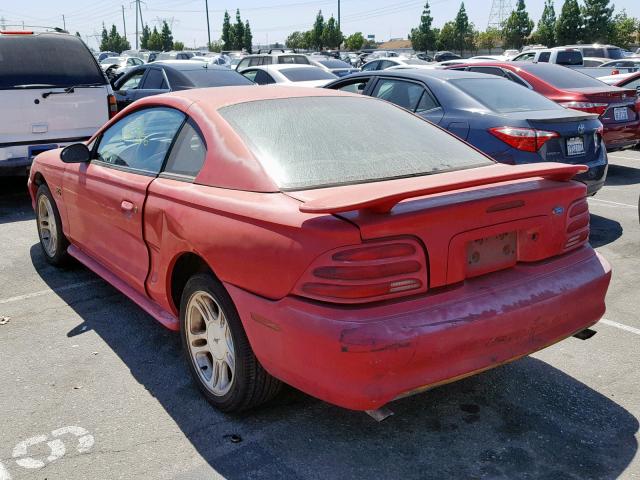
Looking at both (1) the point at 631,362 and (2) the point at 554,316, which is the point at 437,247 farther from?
(1) the point at 631,362

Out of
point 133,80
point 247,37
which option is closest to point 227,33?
point 247,37

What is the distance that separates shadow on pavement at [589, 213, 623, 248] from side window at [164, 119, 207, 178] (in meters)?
4.07

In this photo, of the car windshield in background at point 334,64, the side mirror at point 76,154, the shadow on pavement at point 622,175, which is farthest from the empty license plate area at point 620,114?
the car windshield in background at point 334,64

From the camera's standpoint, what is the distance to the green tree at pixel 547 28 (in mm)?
64688

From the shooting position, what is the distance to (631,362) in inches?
151

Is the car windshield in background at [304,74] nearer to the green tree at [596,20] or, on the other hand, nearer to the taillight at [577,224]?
the taillight at [577,224]

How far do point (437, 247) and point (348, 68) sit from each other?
21.6 m

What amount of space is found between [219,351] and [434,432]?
42.9 inches

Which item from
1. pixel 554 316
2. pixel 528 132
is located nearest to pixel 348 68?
pixel 528 132

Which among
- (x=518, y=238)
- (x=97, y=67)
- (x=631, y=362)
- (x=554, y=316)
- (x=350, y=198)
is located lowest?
(x=631, y=362)

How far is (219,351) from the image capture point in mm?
3299

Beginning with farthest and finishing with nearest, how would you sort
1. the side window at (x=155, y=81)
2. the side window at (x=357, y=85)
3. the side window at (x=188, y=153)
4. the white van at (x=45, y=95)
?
1. the side window at (x=155, y=81)
2. the side window at (x=357, y=85)
3. the white van at (x=45, y=95)
4. the side window at (x=188, y=153)

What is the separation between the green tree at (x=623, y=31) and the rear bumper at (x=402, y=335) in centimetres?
6704

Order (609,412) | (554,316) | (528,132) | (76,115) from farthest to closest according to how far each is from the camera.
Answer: (76,115) < (528,132) < (609,412) < (554,316)
